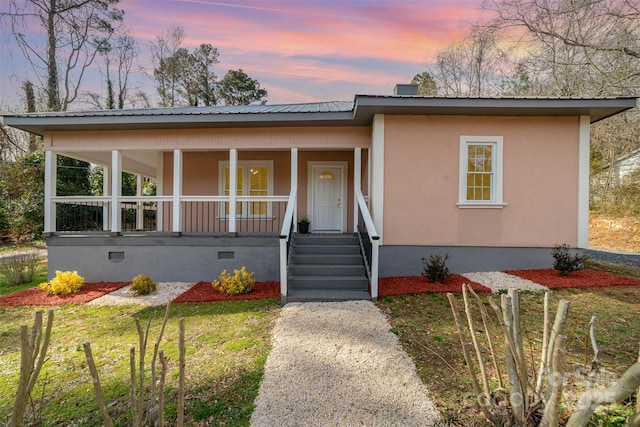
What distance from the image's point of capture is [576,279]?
643 cm

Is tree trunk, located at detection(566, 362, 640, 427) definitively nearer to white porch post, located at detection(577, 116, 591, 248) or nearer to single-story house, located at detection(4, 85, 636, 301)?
single-story house, located at detection(4, 85, 636, 301)

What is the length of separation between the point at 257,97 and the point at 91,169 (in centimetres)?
1411

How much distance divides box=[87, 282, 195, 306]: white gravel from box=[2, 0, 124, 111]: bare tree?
63.8 feet

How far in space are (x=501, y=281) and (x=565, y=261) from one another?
1.57 meters

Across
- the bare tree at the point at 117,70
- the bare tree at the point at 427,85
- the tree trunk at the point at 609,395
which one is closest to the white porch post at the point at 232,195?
the tree trunk at the point at 609,395

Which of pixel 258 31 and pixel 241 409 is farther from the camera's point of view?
pixel 258 31

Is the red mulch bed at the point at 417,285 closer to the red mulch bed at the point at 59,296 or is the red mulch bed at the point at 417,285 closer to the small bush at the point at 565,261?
the small bush at the point at 565,261

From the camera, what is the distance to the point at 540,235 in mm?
7203

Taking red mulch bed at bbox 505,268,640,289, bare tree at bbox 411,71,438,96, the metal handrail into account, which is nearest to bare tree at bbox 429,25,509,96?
bare tree at bbox 411,71,438,96

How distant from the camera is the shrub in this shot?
6637 mm

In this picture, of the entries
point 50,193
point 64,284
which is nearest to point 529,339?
point 64,284

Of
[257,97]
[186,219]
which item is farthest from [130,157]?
[257,97]

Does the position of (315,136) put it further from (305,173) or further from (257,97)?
(257,97)

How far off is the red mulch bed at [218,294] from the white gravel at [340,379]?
5.76 ft
